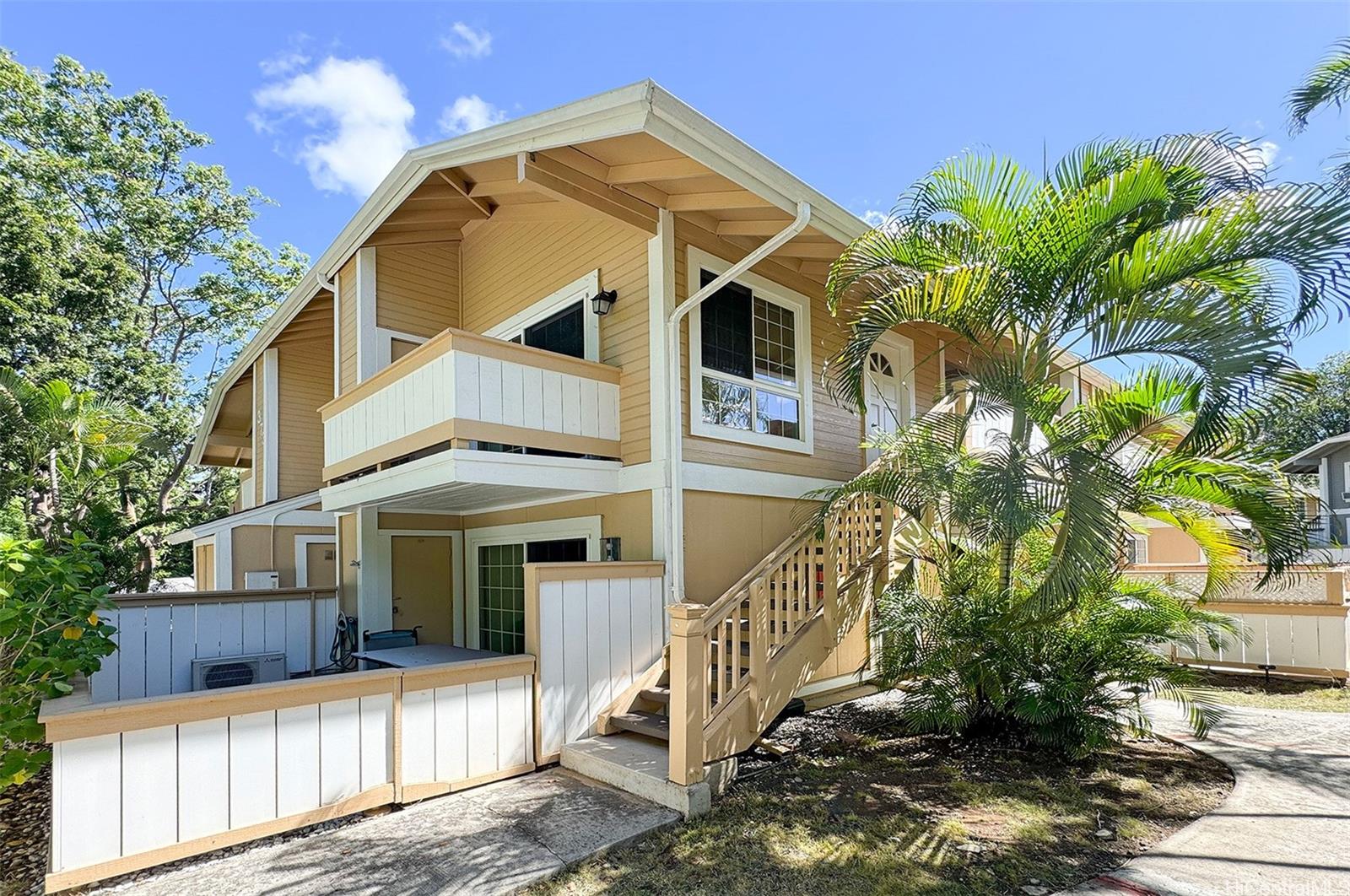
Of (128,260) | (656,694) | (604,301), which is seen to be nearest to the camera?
(656,694)

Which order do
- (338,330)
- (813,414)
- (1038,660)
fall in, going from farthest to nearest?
(338,330) < (813,414) < (1038,660)

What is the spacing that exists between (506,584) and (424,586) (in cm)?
127

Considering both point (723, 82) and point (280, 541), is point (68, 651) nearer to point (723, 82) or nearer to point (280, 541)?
point (280, 541)

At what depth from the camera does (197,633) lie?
24.0 ft

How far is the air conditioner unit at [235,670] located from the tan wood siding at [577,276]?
4.50 meters

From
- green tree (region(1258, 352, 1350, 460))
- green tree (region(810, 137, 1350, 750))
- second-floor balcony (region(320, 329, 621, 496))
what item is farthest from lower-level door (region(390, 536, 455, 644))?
green tree (region(1258, 352, 1350, 460))

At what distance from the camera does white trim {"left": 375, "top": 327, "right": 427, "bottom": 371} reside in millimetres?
8445

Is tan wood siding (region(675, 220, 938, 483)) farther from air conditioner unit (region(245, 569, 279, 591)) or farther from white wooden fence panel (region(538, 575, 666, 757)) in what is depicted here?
air conditioner unit (region(245, 569, 279, 591))

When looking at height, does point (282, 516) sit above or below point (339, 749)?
above

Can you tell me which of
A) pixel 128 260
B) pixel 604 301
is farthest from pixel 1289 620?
pixel 128 260

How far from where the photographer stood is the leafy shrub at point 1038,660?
5.03m

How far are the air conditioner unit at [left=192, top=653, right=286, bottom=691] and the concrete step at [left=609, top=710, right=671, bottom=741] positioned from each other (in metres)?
3.81

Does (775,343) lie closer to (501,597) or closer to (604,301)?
(604,301)

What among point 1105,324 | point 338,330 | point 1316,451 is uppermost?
point 338,330
